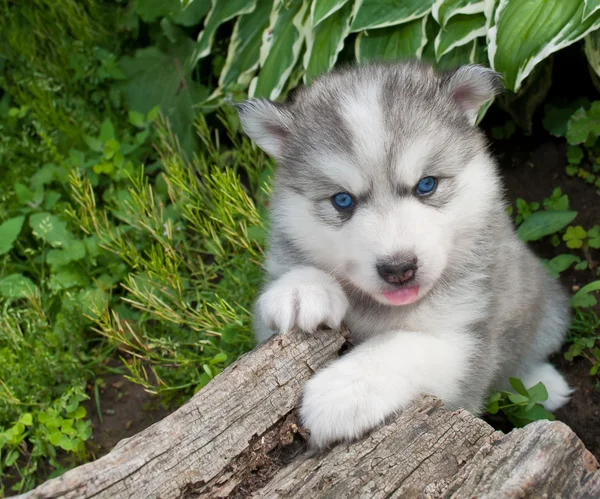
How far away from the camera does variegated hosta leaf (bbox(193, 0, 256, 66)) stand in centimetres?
445

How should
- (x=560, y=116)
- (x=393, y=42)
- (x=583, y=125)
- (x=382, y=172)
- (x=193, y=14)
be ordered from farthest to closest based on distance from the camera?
1. (x=193, y=14)
2. (x=560, y=116)
3. (x=583, y=125)
4. (x=393, y=42)
5. (x=382, y=172)

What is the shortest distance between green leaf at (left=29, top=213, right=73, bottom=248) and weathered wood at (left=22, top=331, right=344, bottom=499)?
2.18 meters

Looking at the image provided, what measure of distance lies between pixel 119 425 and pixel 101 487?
1.74 meters

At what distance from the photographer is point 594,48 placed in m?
3.83

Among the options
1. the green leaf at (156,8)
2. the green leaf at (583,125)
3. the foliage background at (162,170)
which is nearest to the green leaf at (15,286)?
the foliage background at (162,170)

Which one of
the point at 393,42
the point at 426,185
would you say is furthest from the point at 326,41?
the point at 426,185

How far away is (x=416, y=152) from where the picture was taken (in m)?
2.58

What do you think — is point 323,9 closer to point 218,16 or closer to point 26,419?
point 218,16

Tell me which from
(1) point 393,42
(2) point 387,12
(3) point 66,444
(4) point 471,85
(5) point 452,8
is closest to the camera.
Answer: (4) point 471,85

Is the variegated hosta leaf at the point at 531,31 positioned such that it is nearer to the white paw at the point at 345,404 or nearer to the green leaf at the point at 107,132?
the white paw at the point at 345,404

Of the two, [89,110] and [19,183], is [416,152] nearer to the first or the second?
[19,183]

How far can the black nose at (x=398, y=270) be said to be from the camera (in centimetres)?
243

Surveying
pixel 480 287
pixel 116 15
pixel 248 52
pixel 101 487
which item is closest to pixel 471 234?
pixel 480 287

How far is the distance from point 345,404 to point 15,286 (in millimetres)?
2554
